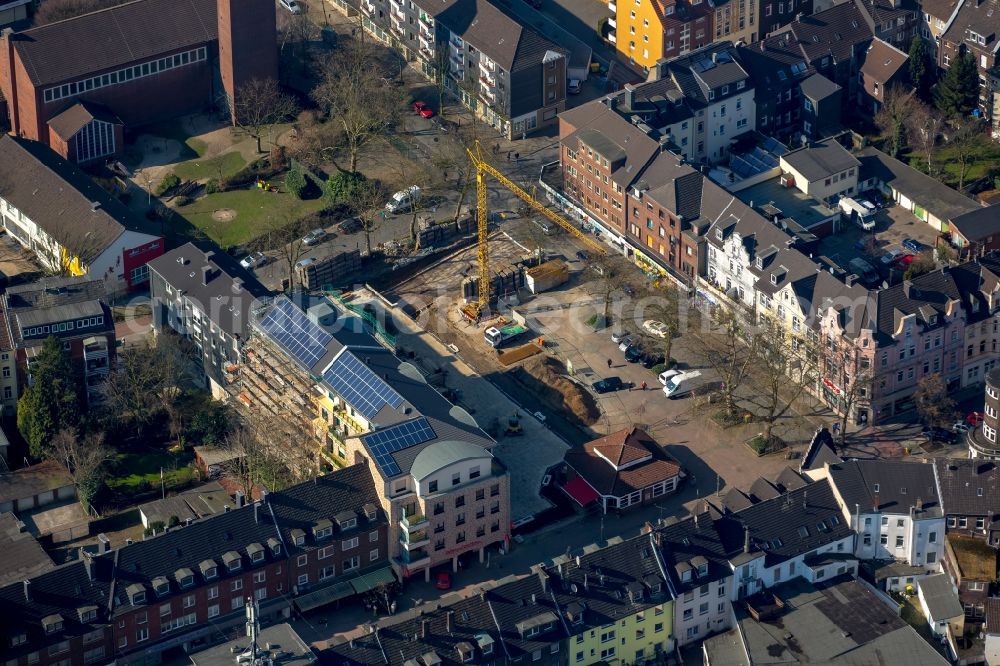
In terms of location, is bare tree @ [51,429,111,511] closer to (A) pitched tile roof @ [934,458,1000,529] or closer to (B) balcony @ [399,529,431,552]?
(B) balcony @ [399,529,431,552]

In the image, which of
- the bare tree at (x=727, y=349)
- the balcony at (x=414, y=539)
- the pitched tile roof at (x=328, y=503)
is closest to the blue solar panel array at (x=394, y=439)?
the pitched tile roof at (x=328, y=503)

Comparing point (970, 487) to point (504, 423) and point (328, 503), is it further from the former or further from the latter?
point (328, 503)

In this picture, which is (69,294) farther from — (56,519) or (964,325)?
(964,325)

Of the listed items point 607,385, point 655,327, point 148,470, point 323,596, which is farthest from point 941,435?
point 148,470

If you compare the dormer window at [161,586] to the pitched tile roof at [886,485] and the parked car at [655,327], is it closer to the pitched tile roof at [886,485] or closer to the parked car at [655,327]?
the pitched tile roof at [886,485]

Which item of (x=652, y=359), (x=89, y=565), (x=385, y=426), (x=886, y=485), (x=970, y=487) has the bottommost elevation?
(x=652, y=359)

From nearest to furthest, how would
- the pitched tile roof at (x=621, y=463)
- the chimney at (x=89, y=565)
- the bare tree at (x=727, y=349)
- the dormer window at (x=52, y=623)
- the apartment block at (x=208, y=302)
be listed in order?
1. the dormer window at (x=52, y=623)
2. the chimney at (x=89, y=565)
3. the pitched tile roof at (x=621, y=463)
4. the apartment block at (x=208, y=302)
5. the bare tree at (x=727, y=349)
